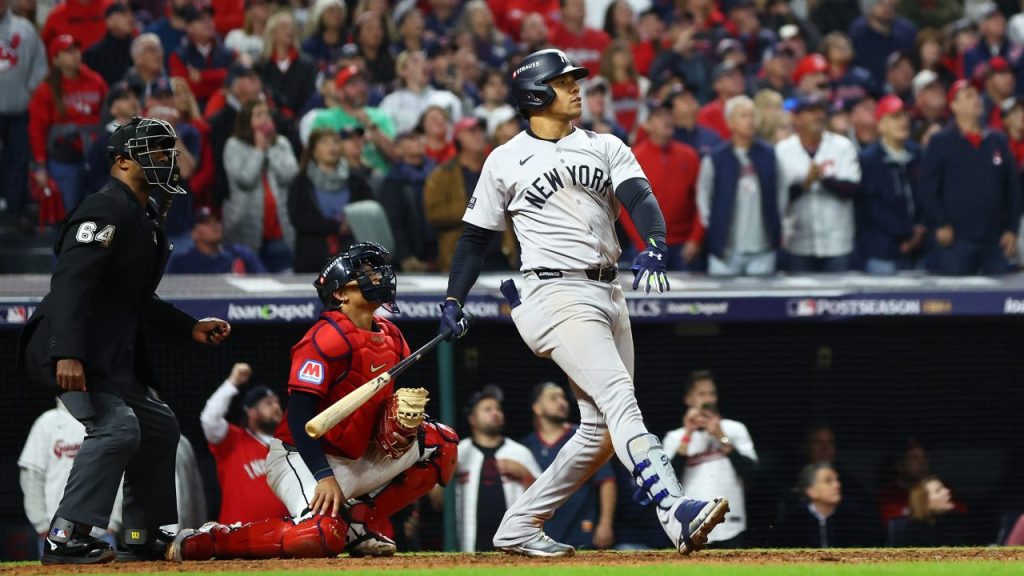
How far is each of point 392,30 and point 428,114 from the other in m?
1.60

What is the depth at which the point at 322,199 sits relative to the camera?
9.09 meters

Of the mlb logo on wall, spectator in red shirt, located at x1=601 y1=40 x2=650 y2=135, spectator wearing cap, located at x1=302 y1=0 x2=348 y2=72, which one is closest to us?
the mlb logo on wall

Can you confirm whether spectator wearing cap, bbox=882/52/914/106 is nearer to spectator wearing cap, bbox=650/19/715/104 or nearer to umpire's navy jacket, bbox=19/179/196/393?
spectator wearing cap, bbox=650/19/715/104

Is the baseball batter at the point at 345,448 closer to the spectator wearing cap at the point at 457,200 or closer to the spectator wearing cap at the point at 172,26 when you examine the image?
the spectator wearing cap at the point at 457,200

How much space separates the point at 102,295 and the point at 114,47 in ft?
16.8

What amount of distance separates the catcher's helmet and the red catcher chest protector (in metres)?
0.10

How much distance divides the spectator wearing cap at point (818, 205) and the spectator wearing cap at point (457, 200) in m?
1.66

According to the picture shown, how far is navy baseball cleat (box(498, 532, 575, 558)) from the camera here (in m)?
5.64

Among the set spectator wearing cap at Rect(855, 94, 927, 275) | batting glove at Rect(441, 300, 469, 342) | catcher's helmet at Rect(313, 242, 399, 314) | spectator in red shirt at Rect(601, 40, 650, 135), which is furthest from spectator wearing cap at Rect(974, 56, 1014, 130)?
batting glove at Rect(441, 300, 469, 342)

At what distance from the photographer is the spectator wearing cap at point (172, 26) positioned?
10555 mm

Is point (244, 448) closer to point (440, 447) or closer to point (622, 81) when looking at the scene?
point (440, 447)

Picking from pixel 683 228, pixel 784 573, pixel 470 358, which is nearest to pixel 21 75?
pixel 470 358

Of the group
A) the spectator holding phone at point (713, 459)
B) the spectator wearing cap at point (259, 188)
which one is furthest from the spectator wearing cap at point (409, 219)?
the spectator holding phone at point (713, 459)

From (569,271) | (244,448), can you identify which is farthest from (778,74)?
(569,271)
